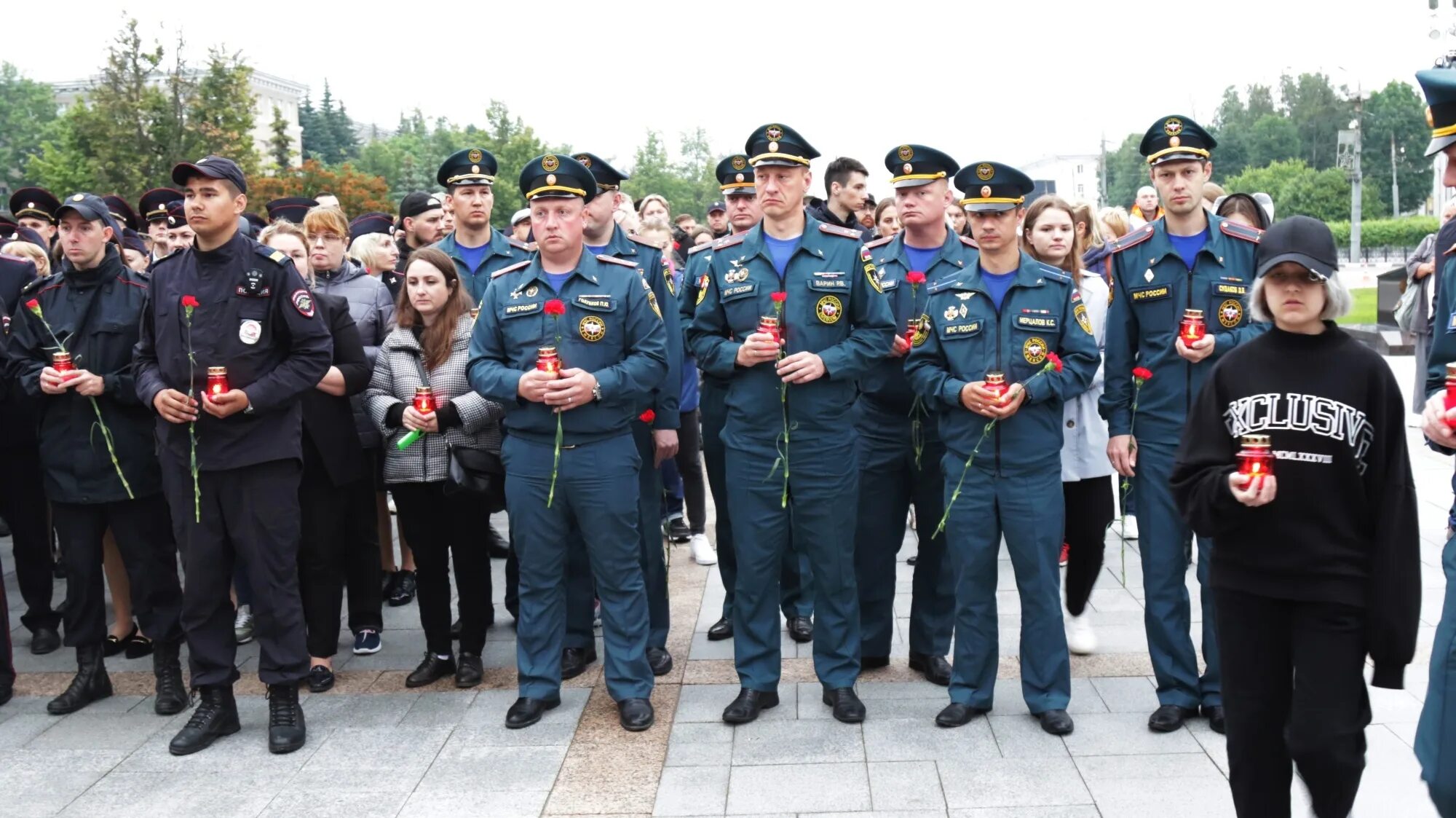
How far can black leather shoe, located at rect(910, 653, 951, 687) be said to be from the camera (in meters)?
5.81

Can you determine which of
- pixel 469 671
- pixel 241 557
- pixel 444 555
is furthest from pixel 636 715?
pixel 241 557

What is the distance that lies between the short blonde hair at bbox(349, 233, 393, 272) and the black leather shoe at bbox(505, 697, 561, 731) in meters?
3.41

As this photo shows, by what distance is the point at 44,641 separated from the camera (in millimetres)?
6836

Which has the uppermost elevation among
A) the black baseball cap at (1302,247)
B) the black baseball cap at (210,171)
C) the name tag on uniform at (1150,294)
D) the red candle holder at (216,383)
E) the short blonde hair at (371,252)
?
the black baseball cap at (210,171)

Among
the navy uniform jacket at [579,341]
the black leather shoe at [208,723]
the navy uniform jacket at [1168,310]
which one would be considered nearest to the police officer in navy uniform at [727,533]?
the navy uniform jacket at [579,341]

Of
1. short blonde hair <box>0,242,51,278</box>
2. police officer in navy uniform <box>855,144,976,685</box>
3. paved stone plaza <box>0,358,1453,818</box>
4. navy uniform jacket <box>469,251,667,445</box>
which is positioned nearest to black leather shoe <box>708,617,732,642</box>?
paved stone plaza <box>0,358,1453,818</box>

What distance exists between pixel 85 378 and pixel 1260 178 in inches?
3253

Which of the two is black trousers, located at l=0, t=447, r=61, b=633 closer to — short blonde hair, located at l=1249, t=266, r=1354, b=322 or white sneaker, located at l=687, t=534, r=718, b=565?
white sneaker, located at l=687, t=534, r=718, b=565

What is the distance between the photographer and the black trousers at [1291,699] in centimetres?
357

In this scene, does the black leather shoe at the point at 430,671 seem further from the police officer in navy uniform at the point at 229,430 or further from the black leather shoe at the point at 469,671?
the police officer in navy uniform at the point at 229,430

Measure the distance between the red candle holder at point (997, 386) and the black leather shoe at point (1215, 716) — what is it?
1.53 m

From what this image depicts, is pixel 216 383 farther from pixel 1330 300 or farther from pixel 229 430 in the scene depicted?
pixel 1330 300

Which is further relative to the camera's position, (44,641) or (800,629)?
(44,641)

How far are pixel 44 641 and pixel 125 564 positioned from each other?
125 centimetres
